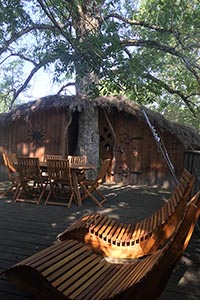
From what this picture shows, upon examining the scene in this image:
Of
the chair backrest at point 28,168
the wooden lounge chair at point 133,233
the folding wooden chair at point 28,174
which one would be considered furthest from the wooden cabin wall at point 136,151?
the wooden lounge chair at point 133,233

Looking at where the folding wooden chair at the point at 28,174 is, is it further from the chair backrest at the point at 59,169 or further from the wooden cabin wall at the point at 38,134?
the wooden cabin wall at the point at 38,134

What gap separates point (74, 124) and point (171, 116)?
10.9 m

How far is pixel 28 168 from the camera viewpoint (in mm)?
6219

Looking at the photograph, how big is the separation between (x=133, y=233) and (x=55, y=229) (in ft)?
5.01

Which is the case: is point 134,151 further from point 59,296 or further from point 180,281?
point 59,296

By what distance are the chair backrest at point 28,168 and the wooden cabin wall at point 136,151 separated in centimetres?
487

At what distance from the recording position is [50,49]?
4.49 metres

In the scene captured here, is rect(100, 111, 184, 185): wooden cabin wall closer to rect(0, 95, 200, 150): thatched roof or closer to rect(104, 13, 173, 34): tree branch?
rect(0, 95, 200, 150): thatched roof

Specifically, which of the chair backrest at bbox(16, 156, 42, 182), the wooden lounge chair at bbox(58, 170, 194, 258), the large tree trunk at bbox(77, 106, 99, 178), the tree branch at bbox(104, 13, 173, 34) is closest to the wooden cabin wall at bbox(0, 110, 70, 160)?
the large tree trunk at bbox(77, 106, 99, 178)

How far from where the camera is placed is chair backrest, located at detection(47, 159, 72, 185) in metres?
5.86

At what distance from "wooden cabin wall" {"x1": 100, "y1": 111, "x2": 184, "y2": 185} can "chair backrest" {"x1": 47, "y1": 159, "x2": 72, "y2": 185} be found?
4.81 metres

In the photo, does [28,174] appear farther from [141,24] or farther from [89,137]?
[141,24]

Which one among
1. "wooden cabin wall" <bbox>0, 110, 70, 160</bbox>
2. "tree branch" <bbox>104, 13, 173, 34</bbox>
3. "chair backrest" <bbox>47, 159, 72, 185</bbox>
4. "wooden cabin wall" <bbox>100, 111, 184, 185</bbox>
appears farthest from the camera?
"wooden cabin wall" <bbox>0, 110, 70, 160</bbox>

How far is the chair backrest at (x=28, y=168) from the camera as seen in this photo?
20.1 ft
